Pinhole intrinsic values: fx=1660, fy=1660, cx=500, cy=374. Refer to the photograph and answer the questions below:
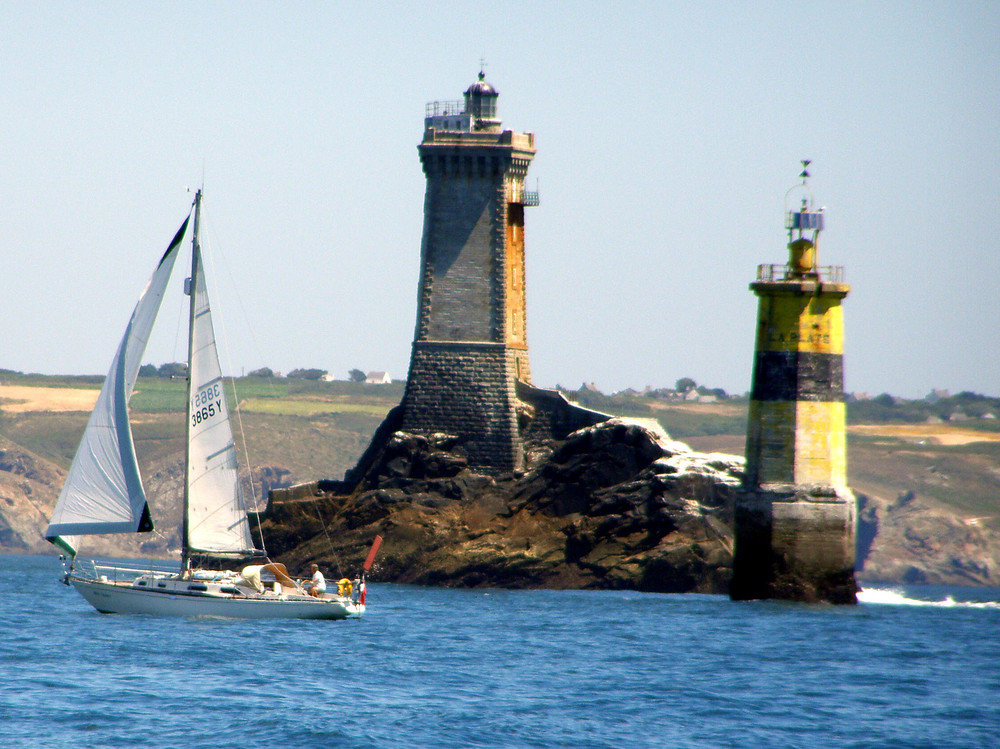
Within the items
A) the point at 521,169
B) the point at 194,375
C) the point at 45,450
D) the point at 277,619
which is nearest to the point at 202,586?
the point at 277,619

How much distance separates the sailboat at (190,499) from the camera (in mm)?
45500

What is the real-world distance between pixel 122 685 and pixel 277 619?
1353 cm

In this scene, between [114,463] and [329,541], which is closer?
[114,463]

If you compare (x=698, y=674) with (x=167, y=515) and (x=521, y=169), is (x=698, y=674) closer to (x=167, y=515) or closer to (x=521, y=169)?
(x=521, y=169)

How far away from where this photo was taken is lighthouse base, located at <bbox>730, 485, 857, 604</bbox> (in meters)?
49.5

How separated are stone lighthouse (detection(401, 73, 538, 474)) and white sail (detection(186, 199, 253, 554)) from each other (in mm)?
21420

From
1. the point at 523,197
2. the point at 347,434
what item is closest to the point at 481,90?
the point at 523,197

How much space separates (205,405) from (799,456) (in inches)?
689

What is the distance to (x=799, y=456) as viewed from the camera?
49438 millimetres

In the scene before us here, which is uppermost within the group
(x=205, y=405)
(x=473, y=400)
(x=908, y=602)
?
(x=473, y=400)

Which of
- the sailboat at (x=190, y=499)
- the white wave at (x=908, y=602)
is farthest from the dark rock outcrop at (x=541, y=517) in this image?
the sailboat at (x=190, y=499)

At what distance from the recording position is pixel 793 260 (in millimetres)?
51281

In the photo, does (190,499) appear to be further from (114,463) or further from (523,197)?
(523,197)

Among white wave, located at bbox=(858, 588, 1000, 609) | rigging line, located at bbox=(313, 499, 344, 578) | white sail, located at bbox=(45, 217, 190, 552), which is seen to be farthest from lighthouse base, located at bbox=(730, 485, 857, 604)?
rigging line, located at bbox=(313, 499, 344, 578)
